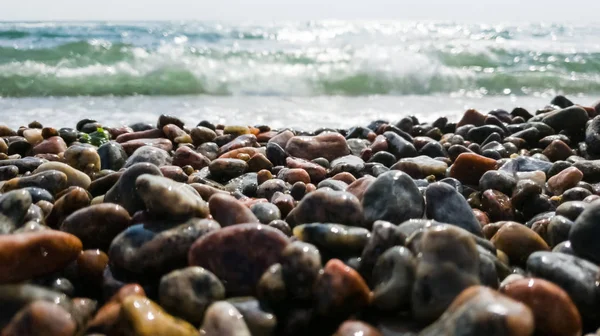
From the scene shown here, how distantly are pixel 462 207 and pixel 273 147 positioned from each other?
1400 mm

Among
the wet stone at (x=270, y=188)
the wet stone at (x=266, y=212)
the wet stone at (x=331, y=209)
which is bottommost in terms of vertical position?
the wet stone at (x=270, y=188)

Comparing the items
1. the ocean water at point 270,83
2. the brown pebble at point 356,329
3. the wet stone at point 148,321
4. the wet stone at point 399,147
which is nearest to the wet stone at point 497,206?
the wet stone at point 399,147

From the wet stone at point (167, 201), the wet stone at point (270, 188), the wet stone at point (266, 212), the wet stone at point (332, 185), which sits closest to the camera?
the wet stone at point (167, 201)

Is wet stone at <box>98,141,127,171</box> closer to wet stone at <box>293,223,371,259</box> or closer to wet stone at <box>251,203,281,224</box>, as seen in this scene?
wet stone at <box>251,203,281,224</box>

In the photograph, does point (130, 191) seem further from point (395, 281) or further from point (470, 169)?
point (470, 169)

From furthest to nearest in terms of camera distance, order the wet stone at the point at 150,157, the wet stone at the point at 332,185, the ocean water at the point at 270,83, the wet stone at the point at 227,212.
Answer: the ocean water at the point at 270,83
the wet stone at the point at 150,157
the wet stone at the point at 332,185
the wet stone at the point at 227,212

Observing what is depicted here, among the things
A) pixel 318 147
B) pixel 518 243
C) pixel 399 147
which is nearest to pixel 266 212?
pixel 518 243

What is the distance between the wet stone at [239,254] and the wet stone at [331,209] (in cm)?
24

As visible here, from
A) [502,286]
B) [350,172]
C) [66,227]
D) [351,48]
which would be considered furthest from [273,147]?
[351,48]

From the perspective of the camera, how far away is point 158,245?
137 centimetres

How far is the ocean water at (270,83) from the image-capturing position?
5586 millimetres

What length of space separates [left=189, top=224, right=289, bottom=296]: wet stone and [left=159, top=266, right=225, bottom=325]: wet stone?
46mm

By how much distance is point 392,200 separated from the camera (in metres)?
1.64

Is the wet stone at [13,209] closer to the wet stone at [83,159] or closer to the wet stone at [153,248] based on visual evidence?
the wet stone at [153,248]
